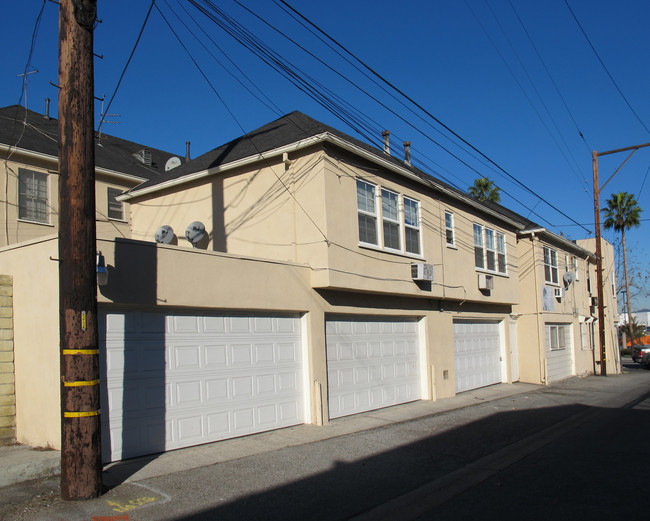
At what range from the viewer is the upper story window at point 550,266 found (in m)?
23.1

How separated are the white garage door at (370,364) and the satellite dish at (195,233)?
366 centimetres

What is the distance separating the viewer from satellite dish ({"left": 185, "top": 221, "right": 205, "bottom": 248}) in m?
13.2

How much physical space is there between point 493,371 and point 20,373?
1496 cm

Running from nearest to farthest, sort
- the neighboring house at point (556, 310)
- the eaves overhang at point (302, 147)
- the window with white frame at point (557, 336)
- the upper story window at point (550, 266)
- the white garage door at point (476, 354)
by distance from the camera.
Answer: the eaves overhang at point (302, 147), the white garage door at point (476, 354), the neighboring house at point (556, 310), the window with white frame at point (557, 336), the upper story window at point (550, 266)

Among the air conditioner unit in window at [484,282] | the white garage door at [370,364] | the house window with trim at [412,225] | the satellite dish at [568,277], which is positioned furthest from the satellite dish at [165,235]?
the satellite dish at [568,277]

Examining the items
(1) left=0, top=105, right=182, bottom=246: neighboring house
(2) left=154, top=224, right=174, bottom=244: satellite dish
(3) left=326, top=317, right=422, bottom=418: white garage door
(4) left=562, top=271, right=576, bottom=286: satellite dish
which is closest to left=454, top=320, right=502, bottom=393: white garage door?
(3) left=326, top=317, right=422, bottom=418: white garage door

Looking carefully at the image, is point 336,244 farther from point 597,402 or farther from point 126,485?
point 597,402

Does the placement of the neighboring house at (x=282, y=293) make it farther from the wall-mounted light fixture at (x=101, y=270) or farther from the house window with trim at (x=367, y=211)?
the wall-mounted light fixture at (x=101, y=270)

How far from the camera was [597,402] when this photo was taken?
16172 millimetres

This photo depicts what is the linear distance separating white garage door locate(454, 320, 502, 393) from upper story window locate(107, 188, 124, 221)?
1092 cm

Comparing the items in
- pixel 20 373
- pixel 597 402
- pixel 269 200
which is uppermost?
pixel 269 200

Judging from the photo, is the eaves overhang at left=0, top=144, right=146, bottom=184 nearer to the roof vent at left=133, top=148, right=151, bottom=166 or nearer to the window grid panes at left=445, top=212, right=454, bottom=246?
the roof vent at left=133, top=148, right=151, bottom=166

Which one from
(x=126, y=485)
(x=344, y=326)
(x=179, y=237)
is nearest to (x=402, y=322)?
(x=344, y=326)

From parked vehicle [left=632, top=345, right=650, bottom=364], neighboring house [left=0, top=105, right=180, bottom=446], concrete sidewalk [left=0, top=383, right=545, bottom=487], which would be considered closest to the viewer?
concrete sidewalk [left=0, top=383, right=545, bottom=487]
